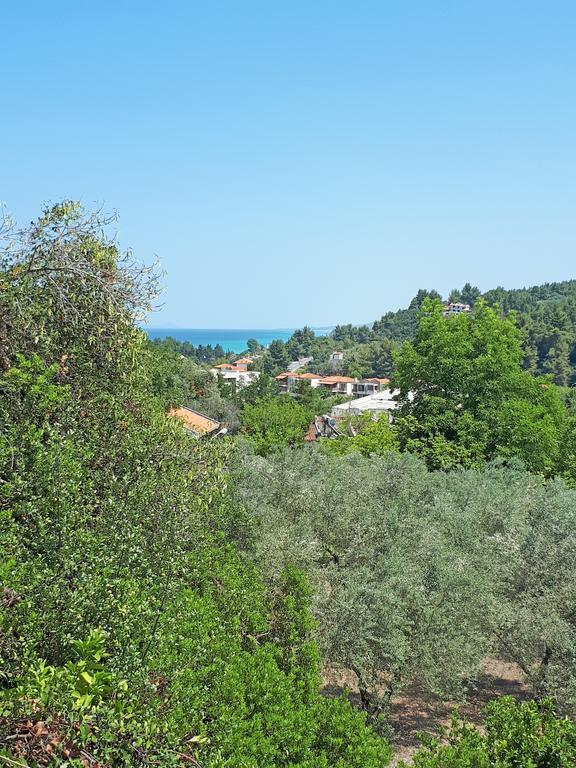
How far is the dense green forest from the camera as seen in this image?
22.0 ft

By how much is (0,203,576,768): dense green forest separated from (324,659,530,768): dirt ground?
2.47ft

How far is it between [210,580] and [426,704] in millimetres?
8590

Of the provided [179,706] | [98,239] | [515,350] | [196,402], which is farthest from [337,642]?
[196,402]

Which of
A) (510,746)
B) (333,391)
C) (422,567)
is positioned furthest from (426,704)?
(333,391)

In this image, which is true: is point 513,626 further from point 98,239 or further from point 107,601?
point 98,239

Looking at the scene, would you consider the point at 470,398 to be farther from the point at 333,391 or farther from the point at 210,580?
the point at 333,391

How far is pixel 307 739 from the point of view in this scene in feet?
27.4

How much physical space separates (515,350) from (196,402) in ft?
117

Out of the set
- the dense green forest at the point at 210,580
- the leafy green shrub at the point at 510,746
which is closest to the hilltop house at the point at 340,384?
the dense green forest at the point at 210,580

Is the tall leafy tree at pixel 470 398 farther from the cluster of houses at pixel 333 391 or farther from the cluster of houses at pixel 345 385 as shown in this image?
the cluster of houses at pixel 345 385

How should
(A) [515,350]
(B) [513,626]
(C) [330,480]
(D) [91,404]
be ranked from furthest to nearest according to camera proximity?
1. (A) [515,350]
2. (C) [330,480]
3. (B) [513,626]
4. (D) [91,404]

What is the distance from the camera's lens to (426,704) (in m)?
16.2

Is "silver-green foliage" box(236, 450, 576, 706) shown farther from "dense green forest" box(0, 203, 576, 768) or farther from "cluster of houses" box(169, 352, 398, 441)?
"cluster of houses" box(169, 352, 398, 441)

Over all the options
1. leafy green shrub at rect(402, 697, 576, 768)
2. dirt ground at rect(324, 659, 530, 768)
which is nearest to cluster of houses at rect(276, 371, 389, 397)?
dirt ground at rect(324, 659, 530, 768)
